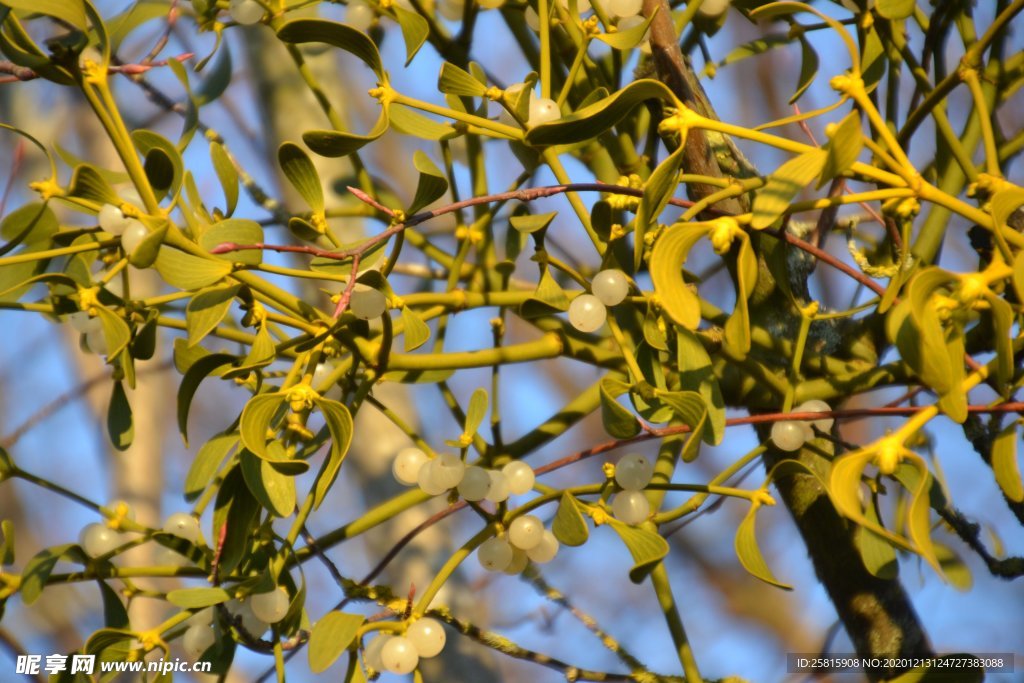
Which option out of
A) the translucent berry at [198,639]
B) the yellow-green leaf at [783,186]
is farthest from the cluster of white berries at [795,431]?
the translucent berry at [198,639]

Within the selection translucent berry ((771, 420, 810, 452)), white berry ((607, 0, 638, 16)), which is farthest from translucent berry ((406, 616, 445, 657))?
white berry ((607, 0, 638, 16))

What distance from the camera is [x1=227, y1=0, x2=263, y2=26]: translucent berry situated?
0.61 meters

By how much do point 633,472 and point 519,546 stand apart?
0.07 m

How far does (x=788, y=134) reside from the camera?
175cm

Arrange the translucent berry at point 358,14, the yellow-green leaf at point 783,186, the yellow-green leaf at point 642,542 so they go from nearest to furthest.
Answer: the yellow-green leaf at point 783,186 < the yellow-green leaf at point 642,542 < the translucent berry at point 358,14

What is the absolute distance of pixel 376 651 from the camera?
0.49m

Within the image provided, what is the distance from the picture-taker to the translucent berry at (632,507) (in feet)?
1.63

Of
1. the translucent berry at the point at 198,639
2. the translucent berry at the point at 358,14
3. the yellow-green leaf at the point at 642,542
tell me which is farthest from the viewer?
the translucent berry at the point at 358,14

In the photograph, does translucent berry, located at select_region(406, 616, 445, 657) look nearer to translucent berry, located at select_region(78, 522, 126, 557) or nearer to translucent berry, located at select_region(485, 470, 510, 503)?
translucent berry, located at select_region(485, 470, 510, 503)

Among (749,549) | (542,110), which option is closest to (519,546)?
(749,549)

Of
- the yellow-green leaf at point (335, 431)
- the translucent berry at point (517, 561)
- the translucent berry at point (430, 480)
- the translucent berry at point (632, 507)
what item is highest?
the yellow-green leaf at point (335, 431)

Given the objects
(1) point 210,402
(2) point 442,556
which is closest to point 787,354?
(2) point 442,556

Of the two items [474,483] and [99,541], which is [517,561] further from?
[99,541]

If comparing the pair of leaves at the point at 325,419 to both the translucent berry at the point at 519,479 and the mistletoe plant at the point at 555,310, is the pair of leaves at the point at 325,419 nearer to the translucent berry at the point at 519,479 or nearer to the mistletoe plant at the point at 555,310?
the mistletoe plant at the point at 555,310
